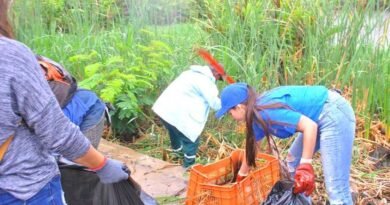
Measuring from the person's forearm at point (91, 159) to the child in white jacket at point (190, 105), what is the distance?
8.86ft

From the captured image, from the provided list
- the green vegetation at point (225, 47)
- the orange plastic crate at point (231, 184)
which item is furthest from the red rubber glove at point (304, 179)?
the green vegetation at point (225, 47)

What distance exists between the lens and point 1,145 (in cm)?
177

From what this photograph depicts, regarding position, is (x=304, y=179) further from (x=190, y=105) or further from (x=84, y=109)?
(x=190, y=105)

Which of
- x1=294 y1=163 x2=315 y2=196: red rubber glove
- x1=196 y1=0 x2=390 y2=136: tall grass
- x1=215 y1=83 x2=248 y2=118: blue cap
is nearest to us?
x1=294 y1=163 x2=315 y2=196: red rubber glove

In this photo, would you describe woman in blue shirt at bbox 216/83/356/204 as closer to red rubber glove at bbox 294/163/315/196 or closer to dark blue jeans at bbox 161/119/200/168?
red rubber glove at bbox 294/163/315/196

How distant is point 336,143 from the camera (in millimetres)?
3318

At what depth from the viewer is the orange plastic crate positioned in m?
3.29

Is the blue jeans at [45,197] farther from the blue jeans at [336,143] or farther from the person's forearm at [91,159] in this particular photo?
the blue jeans at [336,143]

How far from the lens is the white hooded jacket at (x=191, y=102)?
4738 millimetres

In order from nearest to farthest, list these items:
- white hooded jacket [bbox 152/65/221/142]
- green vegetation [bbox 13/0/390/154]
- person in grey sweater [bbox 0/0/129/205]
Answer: person in grey sweater [bbox 0/0/129/205] < white hooded jacket [bbox 152/65/221/142] < green vegetation [bbox 13/0/390/154]

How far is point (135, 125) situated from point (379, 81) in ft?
7.44

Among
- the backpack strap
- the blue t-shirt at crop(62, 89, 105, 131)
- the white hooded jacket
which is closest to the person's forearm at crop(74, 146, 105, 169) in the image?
the backpack strap

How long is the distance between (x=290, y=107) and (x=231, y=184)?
649 millimetres

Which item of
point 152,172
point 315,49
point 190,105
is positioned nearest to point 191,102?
point 190,105
